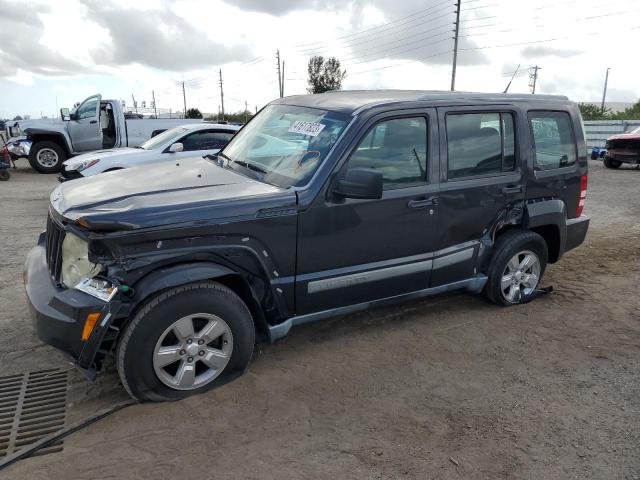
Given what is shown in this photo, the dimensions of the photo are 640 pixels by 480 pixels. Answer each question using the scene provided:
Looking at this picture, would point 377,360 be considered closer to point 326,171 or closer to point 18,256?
point 326,171

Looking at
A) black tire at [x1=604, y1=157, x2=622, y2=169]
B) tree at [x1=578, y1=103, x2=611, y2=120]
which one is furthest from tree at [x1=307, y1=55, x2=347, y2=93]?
black tire at [x1=604, y1=157, x2=622, y2=169]

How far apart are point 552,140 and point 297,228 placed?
2833 millimetres

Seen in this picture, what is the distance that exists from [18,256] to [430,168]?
491 cm

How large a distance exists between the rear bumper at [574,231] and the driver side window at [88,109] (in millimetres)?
12751

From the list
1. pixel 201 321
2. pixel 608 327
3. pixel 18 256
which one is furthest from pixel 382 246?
pixel 18 256

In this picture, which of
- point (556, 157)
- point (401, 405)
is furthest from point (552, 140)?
point (401, 405)

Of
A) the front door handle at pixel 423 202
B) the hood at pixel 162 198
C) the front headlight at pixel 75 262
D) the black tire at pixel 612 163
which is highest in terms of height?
the hood at pixel 162 198

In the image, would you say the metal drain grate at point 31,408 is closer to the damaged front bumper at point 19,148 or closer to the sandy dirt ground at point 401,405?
the sandy dirt ground at point 401,405

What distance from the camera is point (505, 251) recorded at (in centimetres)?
457

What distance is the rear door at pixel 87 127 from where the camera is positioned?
45.5ft

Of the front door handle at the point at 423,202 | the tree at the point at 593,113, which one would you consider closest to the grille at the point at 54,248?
the front door handle at the point at 423,202

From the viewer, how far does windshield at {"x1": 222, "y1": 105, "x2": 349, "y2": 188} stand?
359 cm

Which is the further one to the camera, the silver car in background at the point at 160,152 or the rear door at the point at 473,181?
the silver car in background at the point at 160,152

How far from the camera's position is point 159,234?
117 inches
